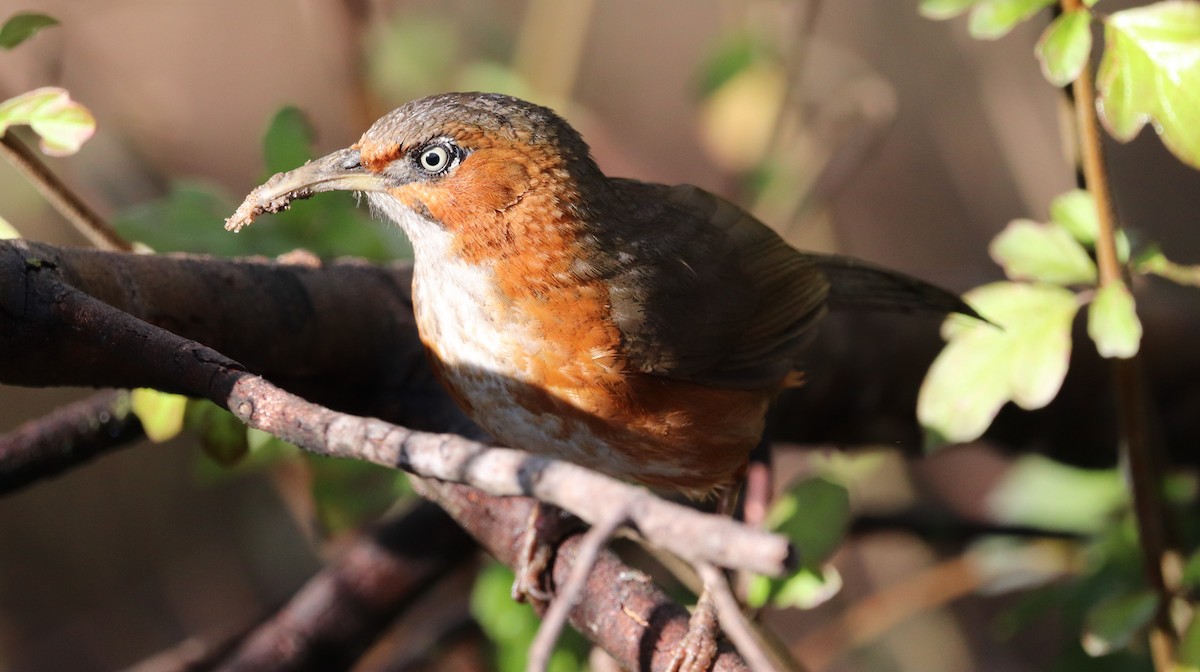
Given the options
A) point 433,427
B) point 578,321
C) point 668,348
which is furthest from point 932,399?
point 433,427

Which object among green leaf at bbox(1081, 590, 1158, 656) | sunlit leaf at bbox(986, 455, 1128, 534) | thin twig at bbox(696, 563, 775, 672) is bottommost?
sunlit leaf at bbox(986, 455, 1128, 534)

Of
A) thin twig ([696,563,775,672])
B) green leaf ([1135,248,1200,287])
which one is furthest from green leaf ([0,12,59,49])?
green leaf ([1135,248,1200,287])

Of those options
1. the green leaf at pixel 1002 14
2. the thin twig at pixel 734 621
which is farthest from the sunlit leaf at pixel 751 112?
the thin twig at pixel 734 621

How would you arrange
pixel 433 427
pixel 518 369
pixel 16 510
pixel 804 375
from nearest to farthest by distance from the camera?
pixel 518 369 → pixel 433 427 → pixel 804 375 → pixel 16 510

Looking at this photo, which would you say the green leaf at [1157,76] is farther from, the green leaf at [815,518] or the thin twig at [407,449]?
the thin twig at [407,449]

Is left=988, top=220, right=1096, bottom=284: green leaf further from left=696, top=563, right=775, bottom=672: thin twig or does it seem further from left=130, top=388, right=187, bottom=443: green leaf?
left=130, top=388, right=187, bottom=443: green leaf

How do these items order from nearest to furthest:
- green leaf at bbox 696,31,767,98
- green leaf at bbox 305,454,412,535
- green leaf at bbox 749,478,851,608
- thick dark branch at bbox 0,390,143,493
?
thick dark branch at bbox 0,390,143,493
green leaf at bbox 749,478,851,608
green leaf at bbox 305,454,412,535
green leaf at bbox 696,31,767,98

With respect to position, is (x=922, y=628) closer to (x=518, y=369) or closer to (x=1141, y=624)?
(x=1141, y=624)
